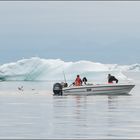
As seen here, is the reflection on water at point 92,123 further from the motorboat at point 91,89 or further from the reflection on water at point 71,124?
the motorboat at point 91,89

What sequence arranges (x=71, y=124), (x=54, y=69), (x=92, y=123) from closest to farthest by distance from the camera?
(x=71, y=124), (x=92, y=123), (x=54, y=69)

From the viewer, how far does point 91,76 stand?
9731 centimetres

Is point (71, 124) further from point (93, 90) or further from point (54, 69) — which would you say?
point (54, 69)

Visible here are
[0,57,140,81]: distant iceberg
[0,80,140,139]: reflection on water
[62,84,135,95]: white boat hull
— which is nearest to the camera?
[0,80,140,139]: reflection on water

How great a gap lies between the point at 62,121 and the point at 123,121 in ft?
7.04

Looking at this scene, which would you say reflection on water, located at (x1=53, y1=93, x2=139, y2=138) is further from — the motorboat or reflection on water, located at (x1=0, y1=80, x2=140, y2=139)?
the motorboat

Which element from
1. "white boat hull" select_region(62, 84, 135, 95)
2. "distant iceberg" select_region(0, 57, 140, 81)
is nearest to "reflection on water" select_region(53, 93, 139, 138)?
"white boat hull" select_region(62, 84, 135, 95)

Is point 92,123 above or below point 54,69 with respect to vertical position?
below

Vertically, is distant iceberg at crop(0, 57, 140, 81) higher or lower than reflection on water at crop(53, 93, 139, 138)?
higher

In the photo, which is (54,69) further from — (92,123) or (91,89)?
(92,123)

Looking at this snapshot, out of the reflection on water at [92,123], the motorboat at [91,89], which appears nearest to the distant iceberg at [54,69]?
the motorboat at [91,89]

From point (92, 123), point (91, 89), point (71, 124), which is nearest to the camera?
point (71, 124)

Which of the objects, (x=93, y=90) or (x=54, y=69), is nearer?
(x=93, y=90)

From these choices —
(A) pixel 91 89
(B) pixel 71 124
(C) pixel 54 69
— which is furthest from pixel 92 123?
(C) pixel 54 69
